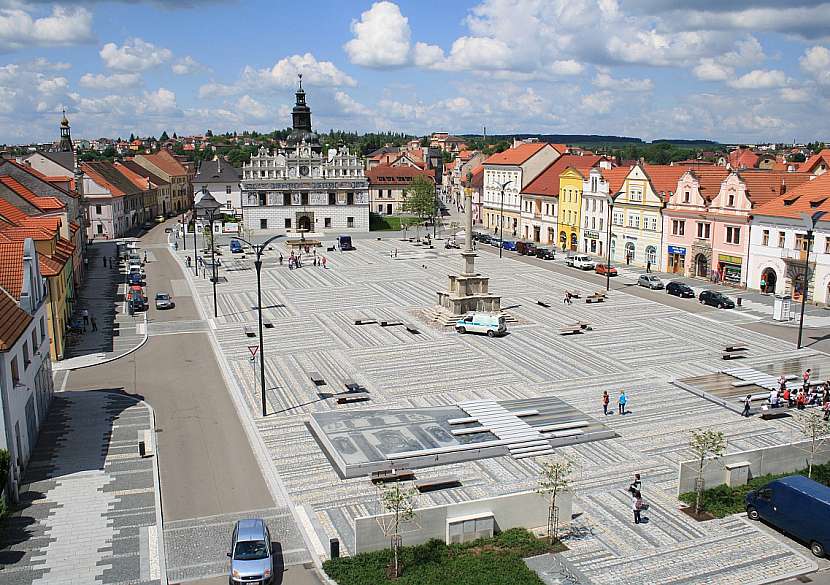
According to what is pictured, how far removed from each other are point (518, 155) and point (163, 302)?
181ft

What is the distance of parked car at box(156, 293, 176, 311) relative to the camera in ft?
174

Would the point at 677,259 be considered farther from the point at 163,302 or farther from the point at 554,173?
the point at 163,302

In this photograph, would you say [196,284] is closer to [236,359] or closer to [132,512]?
[236,359]

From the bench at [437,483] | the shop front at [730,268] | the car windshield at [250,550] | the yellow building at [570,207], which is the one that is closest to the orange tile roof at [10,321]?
the car windshield at [250,550]

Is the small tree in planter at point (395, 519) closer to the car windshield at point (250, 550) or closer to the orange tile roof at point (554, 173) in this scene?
the car windshield at point (250, 550)

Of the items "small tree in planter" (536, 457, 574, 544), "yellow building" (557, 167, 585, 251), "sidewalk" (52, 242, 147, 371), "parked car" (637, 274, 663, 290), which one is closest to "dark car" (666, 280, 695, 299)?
"parked car" (637, 274, 663, 290)

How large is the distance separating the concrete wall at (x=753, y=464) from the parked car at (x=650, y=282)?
35079mm

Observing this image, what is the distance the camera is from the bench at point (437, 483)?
78.7 ft

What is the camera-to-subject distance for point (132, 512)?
22.6m

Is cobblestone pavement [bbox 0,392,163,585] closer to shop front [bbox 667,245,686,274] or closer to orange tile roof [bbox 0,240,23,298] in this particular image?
orange tile roof [bbox 0,240,23,298]

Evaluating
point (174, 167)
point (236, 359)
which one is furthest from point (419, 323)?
point (174, 167)

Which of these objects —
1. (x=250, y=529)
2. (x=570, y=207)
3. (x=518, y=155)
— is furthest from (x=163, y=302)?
(x=518, y=155)

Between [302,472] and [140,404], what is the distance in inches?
428

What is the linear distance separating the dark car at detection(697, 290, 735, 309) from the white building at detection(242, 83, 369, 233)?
55885 millimetres
